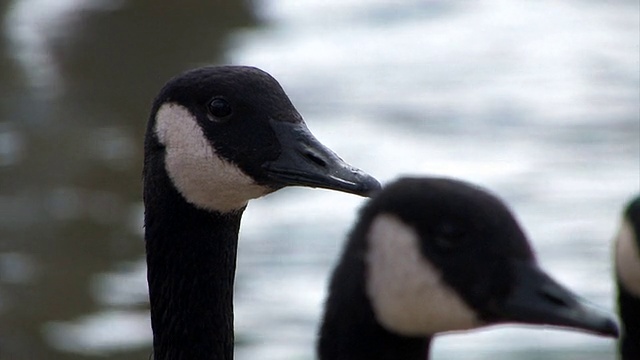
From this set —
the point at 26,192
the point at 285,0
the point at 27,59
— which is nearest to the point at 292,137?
the point at 26,192

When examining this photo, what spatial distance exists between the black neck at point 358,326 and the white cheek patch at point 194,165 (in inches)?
28.2

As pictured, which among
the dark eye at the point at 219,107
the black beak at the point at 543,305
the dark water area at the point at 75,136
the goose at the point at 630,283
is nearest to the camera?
the black beak at the point at 543,305

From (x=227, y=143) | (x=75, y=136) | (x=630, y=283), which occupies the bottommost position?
(x=630, y=283)

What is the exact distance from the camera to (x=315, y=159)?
7.32 m

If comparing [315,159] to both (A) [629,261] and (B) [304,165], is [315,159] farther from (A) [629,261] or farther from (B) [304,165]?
(A) [629,261]

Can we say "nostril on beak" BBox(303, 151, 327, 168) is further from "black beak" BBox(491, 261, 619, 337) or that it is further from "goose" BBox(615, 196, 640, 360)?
"goose" BBox(615, 196, 640, 360)

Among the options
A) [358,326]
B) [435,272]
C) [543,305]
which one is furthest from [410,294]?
[543,305]

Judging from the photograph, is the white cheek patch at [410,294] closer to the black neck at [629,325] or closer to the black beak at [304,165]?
the black beak at [304,165]

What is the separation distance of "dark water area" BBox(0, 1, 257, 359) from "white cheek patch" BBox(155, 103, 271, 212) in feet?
18.7

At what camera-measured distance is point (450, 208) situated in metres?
6.63

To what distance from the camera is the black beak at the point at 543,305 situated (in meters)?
6.36

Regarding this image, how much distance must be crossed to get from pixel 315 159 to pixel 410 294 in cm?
93

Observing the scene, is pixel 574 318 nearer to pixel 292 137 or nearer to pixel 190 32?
pixel 292 137

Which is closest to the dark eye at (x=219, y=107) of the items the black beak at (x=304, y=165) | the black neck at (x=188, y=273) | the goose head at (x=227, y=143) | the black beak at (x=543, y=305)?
the goose head at (x=227, y=143)
